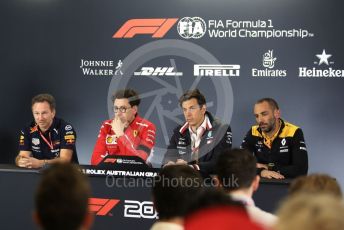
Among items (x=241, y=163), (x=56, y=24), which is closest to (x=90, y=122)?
(x=56, y=24)

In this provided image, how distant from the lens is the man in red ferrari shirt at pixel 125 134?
16.6 ft

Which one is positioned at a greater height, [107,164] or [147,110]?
[147,110]

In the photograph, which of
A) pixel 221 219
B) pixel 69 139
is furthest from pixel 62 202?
pixel 69 139

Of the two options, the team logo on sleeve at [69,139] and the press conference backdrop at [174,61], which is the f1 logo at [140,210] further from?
the press conference backdrop at [174,61]

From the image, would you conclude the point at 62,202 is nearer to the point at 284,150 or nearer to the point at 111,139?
the point at 284,150

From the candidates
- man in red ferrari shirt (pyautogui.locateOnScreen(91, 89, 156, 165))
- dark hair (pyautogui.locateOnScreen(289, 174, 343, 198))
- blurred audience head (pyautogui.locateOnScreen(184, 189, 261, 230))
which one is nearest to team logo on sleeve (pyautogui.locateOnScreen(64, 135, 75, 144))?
man in red ferrari shirt (pyautogui.locateOnScreen(91, 89, 156, 165))

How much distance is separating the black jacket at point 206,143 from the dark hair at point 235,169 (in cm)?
171

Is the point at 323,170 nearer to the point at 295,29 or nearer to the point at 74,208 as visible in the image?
the point at 295,29

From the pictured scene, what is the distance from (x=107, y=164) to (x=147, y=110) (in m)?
1.96

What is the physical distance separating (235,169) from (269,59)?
128 inches

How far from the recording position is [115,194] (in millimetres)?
3998

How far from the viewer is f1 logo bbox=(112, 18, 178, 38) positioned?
233 inches

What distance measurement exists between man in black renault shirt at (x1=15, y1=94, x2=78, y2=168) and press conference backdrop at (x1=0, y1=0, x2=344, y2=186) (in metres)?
0.98

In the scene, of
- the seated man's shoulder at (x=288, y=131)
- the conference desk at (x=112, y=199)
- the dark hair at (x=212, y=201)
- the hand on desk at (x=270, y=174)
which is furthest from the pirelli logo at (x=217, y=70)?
the dark hair at (x=212, y=201)
